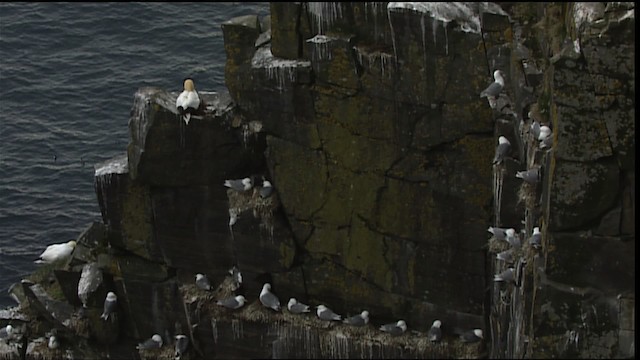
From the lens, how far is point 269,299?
3338cm

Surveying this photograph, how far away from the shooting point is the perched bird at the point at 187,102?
32.3 metres

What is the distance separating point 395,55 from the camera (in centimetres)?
2992

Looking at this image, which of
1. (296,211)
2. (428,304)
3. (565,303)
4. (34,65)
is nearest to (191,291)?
(296,211)

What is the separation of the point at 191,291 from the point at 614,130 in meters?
13.4

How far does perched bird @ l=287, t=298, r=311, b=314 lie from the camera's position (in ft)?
109

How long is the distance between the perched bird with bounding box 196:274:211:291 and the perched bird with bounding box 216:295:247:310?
0.56 metres

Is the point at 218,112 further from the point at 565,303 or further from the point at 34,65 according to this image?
the point at 34,65

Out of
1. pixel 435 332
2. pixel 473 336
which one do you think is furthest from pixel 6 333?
pixel 473 336

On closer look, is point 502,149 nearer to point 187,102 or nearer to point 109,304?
point 187,102

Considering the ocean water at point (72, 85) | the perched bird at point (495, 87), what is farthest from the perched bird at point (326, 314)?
the ocean water at point (72, 85)

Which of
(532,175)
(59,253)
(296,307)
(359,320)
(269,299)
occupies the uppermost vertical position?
(532,175)

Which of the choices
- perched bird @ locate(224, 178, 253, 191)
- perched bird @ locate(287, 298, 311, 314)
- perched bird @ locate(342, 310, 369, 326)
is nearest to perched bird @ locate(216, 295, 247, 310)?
perched bird @ locate(287, 298, 311, 314)

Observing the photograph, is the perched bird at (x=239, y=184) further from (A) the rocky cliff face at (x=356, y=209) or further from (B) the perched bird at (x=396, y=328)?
(B) the perched bird at (x=396, y=328)

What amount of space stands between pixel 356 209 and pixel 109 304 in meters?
6.64
